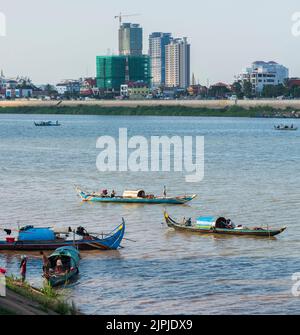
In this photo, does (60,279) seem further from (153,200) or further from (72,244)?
(153,200)

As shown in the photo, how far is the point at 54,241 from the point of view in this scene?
30250 millimetres

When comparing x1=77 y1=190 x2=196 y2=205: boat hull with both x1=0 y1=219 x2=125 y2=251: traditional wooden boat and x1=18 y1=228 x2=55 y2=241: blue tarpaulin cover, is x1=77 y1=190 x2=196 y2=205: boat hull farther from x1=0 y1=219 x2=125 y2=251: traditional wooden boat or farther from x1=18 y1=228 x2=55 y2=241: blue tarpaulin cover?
x1=18 y1=228 x2=55 y2=241: blue tarpaulin cover

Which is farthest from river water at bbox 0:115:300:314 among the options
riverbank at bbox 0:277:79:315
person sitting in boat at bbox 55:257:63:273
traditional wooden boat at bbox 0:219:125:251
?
riverbank at bbox 0:277:79:315

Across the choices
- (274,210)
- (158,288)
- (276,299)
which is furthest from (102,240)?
(274,210)

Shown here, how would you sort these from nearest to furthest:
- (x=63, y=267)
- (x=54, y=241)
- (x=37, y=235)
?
1. (x=63, y=267)
2. (x=54, y=241)
3. (x=37, y=235)

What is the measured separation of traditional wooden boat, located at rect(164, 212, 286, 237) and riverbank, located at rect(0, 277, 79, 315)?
1138 centimetres

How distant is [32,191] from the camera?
47.2 meters

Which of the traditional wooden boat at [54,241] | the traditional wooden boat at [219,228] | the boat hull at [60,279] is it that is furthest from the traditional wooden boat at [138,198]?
the boat hull at [60,279]

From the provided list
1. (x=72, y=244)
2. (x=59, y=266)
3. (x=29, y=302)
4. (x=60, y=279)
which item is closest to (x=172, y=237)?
(x=72, y=244)

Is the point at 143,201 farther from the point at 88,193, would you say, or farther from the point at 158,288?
the point at 158,288

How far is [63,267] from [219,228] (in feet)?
28.3

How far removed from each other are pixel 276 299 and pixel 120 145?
2559 inches

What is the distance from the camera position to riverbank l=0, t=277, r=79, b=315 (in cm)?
1862

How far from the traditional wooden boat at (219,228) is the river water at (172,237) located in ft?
1.29
